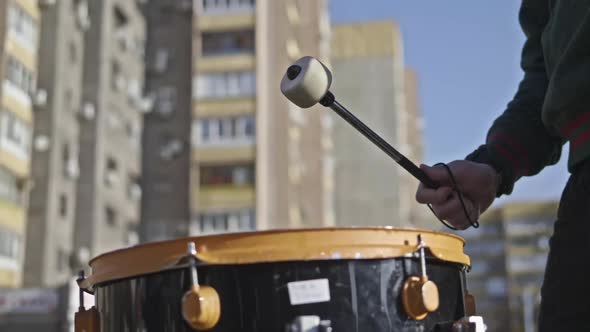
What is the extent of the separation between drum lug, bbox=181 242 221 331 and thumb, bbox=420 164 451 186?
1.96 ft

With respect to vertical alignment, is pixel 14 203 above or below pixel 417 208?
below

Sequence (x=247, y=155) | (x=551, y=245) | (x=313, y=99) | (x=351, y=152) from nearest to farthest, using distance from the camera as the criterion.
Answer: (x=551, y=245) → (x=313, y=99) → (x=247, y=155) → (x=351, y=152)

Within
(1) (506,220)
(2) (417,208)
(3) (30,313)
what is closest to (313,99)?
(3) (30,313)

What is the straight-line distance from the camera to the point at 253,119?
37.5 m

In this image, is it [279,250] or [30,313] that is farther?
[30,313]

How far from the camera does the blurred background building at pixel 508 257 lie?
98.9m

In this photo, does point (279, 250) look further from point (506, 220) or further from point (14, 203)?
point (506, 220)

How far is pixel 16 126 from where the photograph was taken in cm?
2961

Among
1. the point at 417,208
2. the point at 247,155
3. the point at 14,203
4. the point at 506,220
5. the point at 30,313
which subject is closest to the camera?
the point at 30,313

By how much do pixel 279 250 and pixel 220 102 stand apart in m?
35.8

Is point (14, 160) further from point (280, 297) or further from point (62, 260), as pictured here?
point (280, 297)

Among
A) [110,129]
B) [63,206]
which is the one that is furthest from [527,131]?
[110,129]

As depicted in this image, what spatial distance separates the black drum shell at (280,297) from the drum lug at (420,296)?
15 mm

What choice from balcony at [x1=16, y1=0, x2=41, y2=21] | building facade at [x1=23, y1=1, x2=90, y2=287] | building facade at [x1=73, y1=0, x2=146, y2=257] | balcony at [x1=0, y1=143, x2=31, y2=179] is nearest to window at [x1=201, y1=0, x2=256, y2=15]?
building facade at [x1=73, y1=0, x2=146, y2=257]
